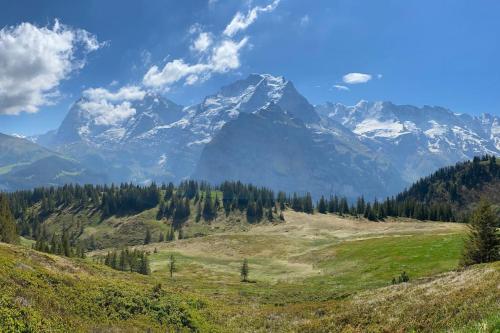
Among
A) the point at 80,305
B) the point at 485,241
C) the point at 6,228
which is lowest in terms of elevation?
the point at 6,228

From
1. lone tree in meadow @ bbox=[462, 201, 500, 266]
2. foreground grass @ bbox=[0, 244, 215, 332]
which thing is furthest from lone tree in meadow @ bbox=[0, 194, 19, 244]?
lone tree in meadow @ bbox=[462, 201, 500, 266]

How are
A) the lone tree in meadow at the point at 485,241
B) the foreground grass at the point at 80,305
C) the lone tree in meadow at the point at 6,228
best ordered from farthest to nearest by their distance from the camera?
1. the lone tree in meadow at the point at 6,228
2. the lone tree in meadow at the point at 485,241
3. the foreground grass at the point at 80,305

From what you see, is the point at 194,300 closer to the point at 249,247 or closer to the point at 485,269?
the point at 485,269

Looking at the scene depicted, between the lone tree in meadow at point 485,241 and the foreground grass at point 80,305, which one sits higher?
the lone tree in meadow at point 485,241

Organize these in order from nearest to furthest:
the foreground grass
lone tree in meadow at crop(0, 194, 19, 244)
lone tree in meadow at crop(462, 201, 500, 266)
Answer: the foreground grass → lone tree in meadow at crop(462, 201, 500, 266) → lone tree in meadow at crop(0, 194, 19, 244)

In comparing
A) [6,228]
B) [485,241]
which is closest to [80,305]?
[485,241]

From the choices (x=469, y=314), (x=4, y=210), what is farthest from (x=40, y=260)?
(x=4, y=210)

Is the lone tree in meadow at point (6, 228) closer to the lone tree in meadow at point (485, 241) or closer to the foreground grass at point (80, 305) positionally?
the foreground grass at point (80, 305)

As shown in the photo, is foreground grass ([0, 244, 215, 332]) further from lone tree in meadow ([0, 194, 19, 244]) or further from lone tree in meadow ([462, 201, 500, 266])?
lone tree in meadow ([0, 194, 19, 244])

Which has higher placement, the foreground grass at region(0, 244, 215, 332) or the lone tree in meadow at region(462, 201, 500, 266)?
the lone tree in meadow at region(462, 201, 500, 266)

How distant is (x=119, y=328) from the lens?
94.4 ft

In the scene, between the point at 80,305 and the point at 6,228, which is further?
the point at 6,228

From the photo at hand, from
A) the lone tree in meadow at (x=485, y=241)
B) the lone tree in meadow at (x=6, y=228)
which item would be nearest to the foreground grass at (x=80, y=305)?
the lone tree in meadow at (x=485, y=241)

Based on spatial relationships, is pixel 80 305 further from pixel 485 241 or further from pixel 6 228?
pixel 6 228
